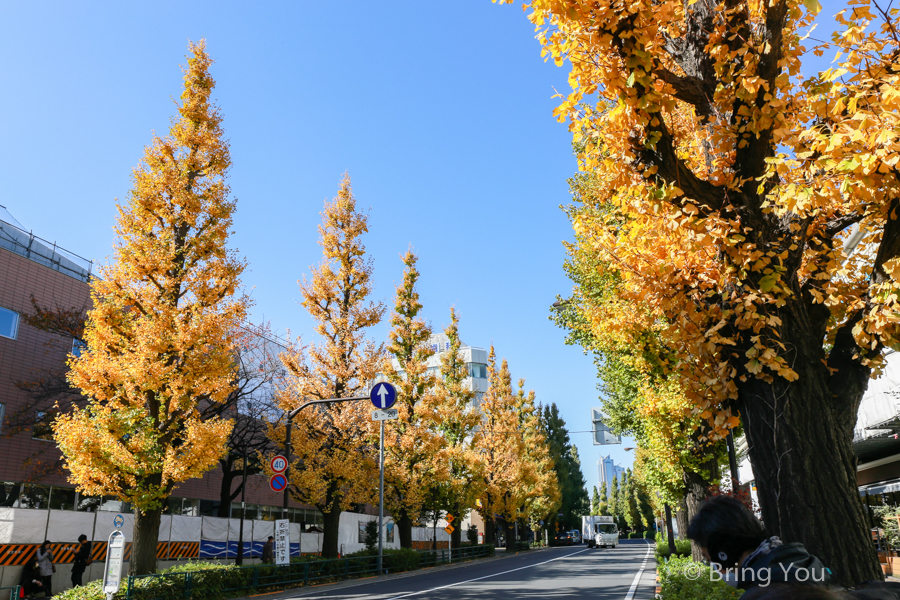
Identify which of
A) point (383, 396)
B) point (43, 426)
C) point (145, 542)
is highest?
point (383, 396)

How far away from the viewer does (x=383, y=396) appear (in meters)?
17.7

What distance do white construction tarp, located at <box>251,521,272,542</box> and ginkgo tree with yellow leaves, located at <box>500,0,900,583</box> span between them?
2584 centimetres

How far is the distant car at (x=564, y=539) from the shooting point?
64.5m

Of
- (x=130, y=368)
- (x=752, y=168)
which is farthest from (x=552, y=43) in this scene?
(x=130, y=368)

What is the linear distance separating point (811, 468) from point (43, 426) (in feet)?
72.2

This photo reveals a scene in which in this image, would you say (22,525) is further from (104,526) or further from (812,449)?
(812,449)

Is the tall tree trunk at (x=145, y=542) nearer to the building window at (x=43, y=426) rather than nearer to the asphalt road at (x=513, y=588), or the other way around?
the asphalt road at (x=513, y=588)

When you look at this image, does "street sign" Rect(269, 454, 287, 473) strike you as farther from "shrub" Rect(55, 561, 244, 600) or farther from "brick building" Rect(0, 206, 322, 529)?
"brick building" Rect(0, 206, 322, 529)

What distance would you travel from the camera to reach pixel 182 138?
1502cm

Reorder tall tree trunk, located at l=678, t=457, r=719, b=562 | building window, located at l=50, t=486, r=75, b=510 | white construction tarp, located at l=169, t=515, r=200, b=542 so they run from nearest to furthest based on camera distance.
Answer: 1. tall tree trunk, located at l=678, t=457, r=719, b=562
2. building window, located at l=50, t=486, r=75, b=510
3. white construction tarp, located at l=169, t=515, r=200, b=542

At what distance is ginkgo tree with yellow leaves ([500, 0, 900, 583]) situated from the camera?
387 centimetres

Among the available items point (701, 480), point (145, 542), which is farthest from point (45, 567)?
point (701, 480)

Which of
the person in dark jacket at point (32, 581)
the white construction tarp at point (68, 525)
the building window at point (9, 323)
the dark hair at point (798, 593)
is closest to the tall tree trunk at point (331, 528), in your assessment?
the white construction tarp at point (68, 525)

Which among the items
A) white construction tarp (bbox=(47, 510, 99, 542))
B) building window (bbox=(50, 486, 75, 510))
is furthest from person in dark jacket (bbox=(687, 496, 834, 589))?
building window (bbox=(50, 486, 75, 510))
